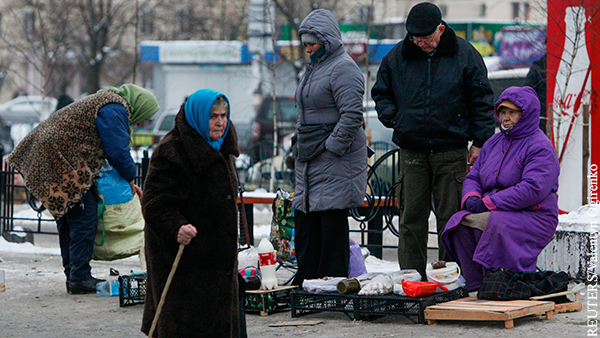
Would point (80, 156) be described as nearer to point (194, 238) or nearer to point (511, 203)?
point (194, 238)

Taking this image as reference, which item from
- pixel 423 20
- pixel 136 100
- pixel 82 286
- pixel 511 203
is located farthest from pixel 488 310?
pixel 82 286

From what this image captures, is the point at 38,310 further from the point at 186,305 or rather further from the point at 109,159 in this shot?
the point at 186,305

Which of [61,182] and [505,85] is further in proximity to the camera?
[505,85]

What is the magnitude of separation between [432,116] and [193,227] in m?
2.47

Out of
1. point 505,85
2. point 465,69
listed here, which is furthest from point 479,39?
point 465,69

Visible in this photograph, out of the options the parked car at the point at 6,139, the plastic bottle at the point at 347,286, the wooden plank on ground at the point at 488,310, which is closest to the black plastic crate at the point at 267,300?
the plastic bottle at the point at 347,286

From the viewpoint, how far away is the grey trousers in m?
5.97

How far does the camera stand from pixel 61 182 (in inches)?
259

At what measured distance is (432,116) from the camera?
5879mm

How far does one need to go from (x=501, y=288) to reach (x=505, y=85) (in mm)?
8532

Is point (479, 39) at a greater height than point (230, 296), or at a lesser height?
greater

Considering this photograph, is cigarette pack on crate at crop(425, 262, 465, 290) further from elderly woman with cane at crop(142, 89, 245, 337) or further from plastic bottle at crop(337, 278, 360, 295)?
elderly woman with cane at crop(142, 89, 245, 337)

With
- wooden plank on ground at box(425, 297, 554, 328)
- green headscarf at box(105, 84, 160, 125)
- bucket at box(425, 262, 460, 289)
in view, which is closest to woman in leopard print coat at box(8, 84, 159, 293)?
green headscarf at box(105, 84, 160, 125)

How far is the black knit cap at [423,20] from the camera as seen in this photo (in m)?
5.81
